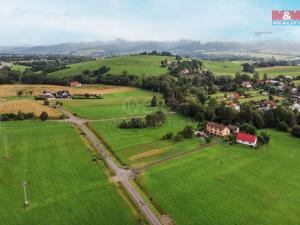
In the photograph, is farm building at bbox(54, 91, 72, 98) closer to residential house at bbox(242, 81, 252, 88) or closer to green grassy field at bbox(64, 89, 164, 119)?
green grassy field at bbox(64, 89, 164, 119)

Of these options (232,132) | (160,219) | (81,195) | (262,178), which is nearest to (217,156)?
(262,178)

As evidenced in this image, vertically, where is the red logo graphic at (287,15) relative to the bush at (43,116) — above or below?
above

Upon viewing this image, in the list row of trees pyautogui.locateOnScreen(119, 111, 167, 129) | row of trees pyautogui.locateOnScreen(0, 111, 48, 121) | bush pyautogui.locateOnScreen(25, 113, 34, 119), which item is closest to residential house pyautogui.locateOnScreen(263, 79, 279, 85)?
row of trees pyautogui.locateOnScreen(119, 111, 167, 129)

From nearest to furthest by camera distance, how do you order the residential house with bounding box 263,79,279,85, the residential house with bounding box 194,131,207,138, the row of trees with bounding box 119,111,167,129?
the residential house with bounding box 194,131,207,138, the row of trees with bounding box 119,111,167,129, the residential house with bounding box 263,79,279,85

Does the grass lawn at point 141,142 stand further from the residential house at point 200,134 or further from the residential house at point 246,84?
the residential house at point 246,84

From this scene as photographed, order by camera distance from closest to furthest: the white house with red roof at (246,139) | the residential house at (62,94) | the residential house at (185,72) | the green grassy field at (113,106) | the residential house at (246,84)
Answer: the white house with red roof at (246,139), the green grassy field at (113,106), the residential house at (62,94), the residential house at (246,84), the residential house at (185,72)

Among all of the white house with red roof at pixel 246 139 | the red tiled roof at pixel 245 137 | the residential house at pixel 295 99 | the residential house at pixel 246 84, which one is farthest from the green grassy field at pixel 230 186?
the residential house at pixel 246 84

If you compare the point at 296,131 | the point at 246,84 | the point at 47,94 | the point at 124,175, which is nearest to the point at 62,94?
the point at 47,94
